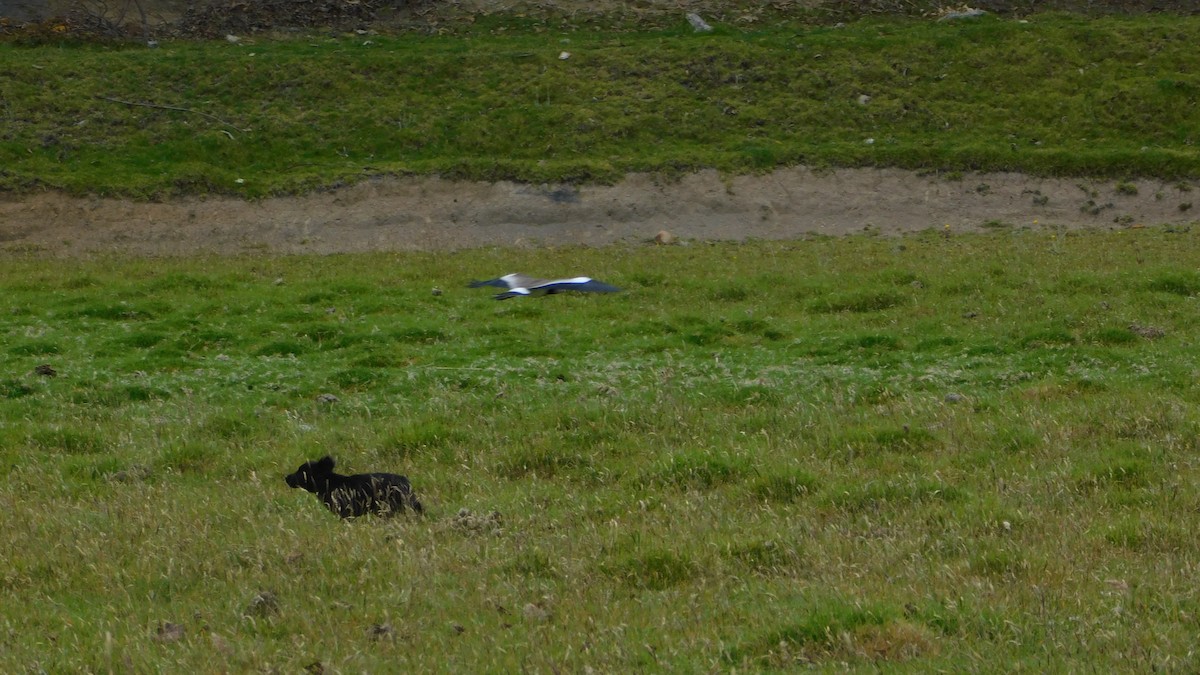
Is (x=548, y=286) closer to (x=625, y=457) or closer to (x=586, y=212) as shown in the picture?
(x=625, y=457)

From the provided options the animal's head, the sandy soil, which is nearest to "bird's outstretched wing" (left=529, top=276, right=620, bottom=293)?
the sandy soil

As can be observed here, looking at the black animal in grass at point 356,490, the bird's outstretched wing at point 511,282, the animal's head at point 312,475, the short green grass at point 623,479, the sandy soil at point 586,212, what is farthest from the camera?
the sandy soil at point 586,212

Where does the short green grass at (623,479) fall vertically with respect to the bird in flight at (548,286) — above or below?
above

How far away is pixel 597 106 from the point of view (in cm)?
3769

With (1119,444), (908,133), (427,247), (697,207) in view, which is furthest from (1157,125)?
(1119,444)

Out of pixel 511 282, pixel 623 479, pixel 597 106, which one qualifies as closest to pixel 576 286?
pixel 511 282

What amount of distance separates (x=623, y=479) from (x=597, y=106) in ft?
98.1

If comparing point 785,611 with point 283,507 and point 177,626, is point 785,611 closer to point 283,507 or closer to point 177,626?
point 177,626

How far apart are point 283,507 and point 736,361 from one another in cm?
717

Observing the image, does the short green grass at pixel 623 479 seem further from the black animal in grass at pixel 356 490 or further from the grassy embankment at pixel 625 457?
the black animal in grass at pixel 356 490

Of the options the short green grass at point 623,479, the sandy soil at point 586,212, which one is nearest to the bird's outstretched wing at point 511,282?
the short green grass at point 623,479

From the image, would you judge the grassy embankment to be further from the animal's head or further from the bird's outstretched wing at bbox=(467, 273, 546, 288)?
the bird's outstretched wing at bbox=(467, 273, 546, 288)

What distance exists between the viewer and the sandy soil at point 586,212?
31328 mm

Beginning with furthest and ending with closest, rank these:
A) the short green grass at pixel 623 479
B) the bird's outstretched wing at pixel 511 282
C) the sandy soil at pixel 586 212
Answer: the sandy soil at pixel 586 212 < the bird's outstretched wing at pixel 511 282 < the short green grass at pixel 623 479
